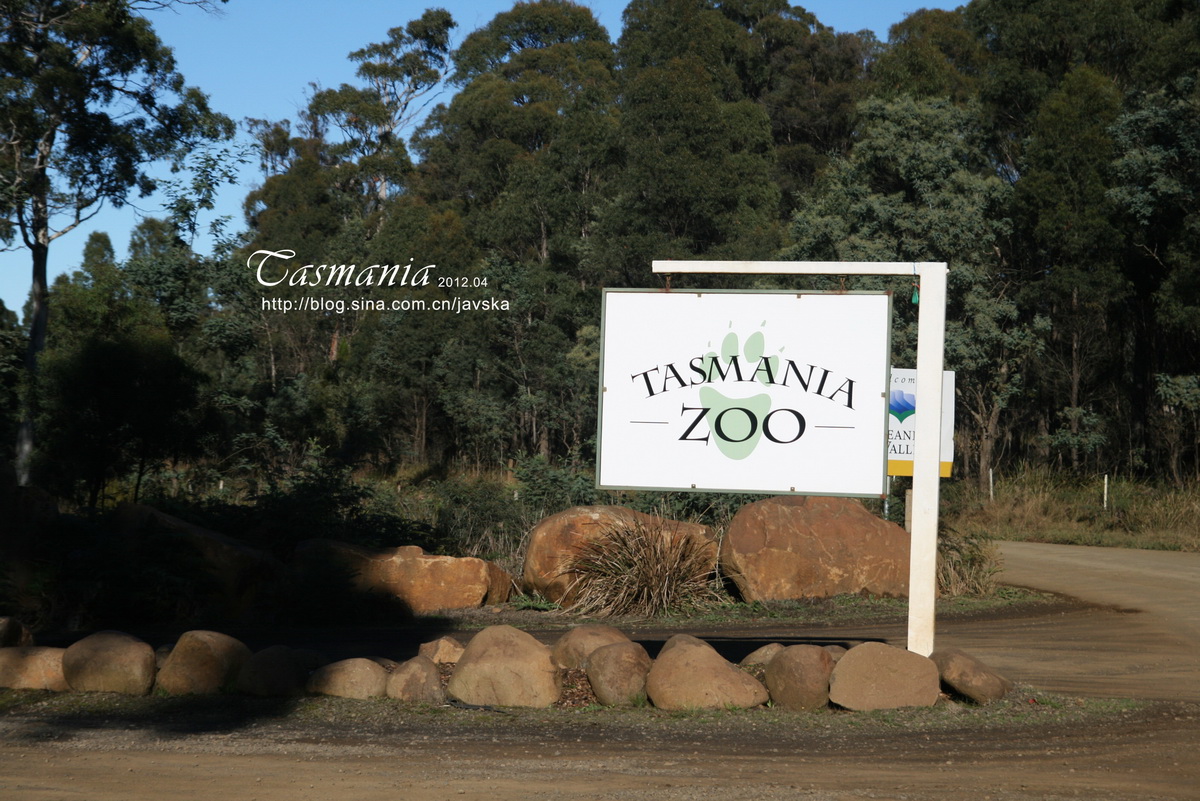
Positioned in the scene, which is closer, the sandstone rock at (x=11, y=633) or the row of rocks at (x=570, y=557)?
the sandstone rock at (x=11, y=633)

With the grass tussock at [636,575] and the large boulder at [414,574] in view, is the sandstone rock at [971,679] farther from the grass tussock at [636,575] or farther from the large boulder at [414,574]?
the large boulder at [414,574]

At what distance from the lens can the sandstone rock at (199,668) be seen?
296 inches

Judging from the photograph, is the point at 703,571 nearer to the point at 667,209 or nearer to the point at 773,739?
the point at 773,739

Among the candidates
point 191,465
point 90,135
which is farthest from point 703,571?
point 90,135

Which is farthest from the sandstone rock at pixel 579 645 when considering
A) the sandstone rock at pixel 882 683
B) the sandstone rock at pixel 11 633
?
the sandstone rock at pixel 11 633

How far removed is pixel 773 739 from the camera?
657 cm

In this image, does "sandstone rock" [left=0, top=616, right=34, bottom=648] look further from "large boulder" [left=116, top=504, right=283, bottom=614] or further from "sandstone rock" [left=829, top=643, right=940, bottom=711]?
"sandstone rock" [left=829, top=643, right=940, bottom=711]

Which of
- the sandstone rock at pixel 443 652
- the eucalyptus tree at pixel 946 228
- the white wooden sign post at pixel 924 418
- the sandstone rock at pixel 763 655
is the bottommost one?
the sandstone rock at pixel 443 652

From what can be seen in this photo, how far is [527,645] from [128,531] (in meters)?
6.77

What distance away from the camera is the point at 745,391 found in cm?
784

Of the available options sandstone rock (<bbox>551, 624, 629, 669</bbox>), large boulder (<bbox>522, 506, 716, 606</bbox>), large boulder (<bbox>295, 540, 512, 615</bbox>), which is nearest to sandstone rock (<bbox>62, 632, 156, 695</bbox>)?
sandstone rock (<bbox>551, 624, 629, 669</bbox>)

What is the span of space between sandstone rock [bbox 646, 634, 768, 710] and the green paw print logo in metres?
1.48

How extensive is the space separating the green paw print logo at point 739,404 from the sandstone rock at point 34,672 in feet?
16.1

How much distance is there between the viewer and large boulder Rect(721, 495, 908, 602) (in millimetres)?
12898
